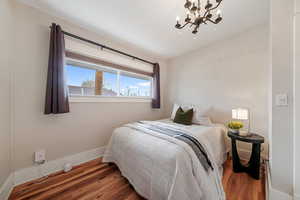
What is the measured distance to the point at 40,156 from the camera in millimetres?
1657

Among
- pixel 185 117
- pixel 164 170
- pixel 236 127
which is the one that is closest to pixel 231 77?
pixel 236 127

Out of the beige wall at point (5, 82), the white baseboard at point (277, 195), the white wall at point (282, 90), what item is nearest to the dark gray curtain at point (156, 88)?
the white wall at point (282, 90)

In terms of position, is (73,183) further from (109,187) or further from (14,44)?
(14,44)

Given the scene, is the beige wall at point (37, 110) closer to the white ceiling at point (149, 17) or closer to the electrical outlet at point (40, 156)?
the electrical outlet at point (40, 156)

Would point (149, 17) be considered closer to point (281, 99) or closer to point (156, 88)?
point (156, 88)

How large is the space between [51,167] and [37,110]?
869mm

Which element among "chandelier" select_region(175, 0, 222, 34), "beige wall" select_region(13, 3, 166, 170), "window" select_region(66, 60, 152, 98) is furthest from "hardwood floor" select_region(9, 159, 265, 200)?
"chandelier" select_region(175, 0, 222, 34)

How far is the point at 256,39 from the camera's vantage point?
225cm

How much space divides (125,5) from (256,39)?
2.47m

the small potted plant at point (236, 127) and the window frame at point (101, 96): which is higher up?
the window frame at point (101, 96)

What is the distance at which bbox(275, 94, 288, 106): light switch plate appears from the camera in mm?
1185

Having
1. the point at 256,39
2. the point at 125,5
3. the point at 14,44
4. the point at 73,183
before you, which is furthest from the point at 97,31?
the point at 256,39

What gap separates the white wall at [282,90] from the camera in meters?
1.17

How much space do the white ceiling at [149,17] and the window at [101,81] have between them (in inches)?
28.6
